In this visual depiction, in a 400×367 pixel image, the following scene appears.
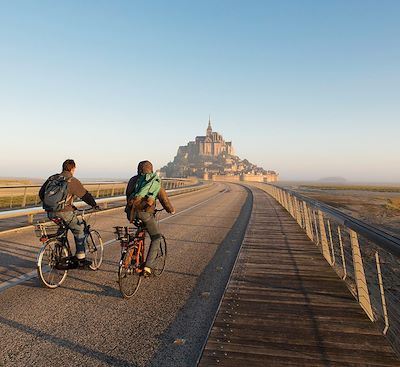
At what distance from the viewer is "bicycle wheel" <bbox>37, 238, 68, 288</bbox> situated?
5.36 meters

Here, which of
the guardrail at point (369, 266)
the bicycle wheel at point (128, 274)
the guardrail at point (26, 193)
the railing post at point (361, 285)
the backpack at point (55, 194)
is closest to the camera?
the guardrail at point (369, 266)

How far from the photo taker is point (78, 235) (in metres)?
5.89

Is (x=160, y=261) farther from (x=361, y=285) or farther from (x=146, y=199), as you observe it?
(x=361, y=285)

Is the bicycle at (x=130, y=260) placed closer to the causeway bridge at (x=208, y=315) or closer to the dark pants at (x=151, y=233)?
the dark pants at (x=151, y=233)

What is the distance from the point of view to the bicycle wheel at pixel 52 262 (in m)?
5.36

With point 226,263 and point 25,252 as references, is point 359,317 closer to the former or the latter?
point 226,263

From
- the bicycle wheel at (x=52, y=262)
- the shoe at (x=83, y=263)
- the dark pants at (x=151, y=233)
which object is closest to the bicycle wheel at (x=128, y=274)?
the dark pants at (x=151, y=233)

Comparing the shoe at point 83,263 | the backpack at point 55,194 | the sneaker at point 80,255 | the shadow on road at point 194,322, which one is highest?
the backpack at point 55,194

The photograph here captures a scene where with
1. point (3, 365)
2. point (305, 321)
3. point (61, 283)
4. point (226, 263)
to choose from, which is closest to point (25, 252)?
point (61, 283)

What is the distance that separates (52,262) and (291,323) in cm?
386

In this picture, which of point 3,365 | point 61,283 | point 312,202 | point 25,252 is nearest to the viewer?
point 3,365

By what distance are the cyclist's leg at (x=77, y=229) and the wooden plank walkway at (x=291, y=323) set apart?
8.71 ft

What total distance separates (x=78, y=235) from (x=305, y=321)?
392cm

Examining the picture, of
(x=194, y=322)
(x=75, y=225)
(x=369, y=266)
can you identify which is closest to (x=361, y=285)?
(x=194, y=322)
